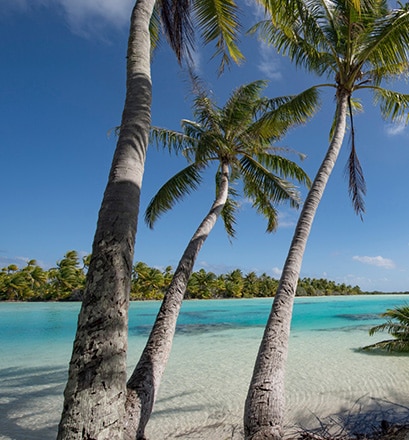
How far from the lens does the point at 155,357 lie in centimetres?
313

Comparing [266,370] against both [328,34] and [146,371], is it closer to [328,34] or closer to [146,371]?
[146,371]

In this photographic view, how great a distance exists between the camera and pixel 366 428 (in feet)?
15.1

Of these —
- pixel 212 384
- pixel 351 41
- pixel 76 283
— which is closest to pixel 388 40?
pixel 351 41

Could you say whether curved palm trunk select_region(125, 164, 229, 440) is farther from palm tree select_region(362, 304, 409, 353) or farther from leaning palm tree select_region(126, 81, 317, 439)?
palm tree select_region(362, 304, 409, 353)

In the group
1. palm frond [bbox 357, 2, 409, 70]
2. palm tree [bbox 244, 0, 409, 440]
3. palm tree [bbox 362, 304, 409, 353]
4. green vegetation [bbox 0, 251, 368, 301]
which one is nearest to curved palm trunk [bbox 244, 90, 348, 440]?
palm tree [bbox 244, 0, 409, 440]

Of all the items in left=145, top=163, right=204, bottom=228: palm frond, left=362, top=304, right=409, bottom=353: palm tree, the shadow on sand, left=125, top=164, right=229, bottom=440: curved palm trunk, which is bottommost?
the shadow on sand

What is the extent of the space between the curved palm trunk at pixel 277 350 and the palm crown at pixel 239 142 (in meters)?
3.67

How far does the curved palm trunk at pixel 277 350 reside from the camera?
107 inches

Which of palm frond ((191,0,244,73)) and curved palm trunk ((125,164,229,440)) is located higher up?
palm frond ((191,0,244,73))

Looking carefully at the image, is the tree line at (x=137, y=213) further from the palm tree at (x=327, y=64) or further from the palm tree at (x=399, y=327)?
the palm tree at (x=399, y=327)

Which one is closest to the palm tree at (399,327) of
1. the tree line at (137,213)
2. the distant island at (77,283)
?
the tree line at (137,213)

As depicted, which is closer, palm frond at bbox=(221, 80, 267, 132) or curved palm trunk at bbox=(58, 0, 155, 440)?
curved palm trunk at bbox=(58, 0, 155, 440)

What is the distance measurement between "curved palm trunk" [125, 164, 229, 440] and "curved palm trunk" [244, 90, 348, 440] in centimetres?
87

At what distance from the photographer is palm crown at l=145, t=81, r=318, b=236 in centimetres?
852
